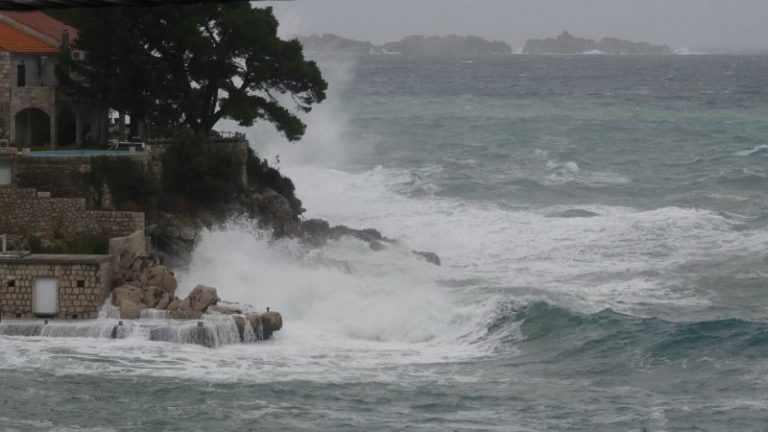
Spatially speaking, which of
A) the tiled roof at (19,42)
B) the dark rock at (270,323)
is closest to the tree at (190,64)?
the tiled roof at (19,42)

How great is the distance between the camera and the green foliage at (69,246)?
111 feet

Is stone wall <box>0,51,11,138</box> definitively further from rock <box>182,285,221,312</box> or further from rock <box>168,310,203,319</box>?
rock <box>168,310,203,319</box>

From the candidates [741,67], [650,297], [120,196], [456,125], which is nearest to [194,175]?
[120,196]

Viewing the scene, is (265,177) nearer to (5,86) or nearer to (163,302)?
(5,86)

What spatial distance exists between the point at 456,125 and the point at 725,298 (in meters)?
51.1

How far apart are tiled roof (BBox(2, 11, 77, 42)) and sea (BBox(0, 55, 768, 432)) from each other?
725 cm

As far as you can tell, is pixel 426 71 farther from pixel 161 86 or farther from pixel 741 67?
pixel 161 86

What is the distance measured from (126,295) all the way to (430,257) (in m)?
12.2

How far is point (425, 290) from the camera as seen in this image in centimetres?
3747

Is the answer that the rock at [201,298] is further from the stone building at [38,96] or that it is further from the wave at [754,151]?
the wave at [754,151]

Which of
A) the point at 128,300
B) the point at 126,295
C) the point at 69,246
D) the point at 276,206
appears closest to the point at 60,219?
the point at 69,246

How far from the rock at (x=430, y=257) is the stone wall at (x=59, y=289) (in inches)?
486

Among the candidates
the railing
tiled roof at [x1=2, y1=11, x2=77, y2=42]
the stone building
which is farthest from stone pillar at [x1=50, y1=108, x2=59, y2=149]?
the railing

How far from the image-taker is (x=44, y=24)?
42.0m
